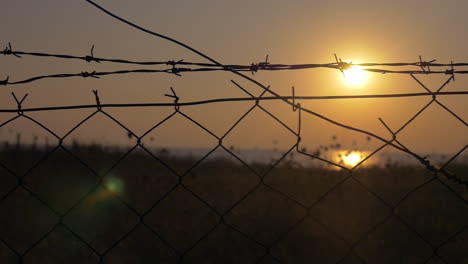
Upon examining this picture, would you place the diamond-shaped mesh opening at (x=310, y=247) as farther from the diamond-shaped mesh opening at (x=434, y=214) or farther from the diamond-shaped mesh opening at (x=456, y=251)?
the diamond-shaped mesh opening at (x=434, y=214)

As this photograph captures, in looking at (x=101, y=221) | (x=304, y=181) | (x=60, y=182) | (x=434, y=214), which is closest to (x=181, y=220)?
(x=101, y=221)

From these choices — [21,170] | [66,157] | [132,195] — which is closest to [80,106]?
[132,195]

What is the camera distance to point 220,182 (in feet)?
26.0

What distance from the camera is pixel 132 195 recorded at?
657 centimetres

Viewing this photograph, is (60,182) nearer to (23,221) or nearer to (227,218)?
(23,221)

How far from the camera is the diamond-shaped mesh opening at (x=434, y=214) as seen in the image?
17.0ft

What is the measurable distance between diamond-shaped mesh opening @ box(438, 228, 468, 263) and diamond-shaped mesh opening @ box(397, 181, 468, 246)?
5.3 inches

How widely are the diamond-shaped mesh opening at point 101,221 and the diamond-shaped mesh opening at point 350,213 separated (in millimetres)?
1661

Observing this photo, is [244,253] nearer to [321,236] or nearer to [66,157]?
[321,236]

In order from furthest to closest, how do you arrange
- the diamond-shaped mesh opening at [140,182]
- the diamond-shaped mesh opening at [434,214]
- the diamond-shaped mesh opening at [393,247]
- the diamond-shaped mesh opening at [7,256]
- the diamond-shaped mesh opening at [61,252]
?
the diamond-shaped mesh opening at [140,182]
the diamond-shaped mesh opening at [434,214]
the diamond-shaped mesh opening at [393,247]
the diamond-shaped mesh opening at [61,252]
the diamond-shaped mesh opening at [7,256]

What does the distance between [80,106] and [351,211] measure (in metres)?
4.13

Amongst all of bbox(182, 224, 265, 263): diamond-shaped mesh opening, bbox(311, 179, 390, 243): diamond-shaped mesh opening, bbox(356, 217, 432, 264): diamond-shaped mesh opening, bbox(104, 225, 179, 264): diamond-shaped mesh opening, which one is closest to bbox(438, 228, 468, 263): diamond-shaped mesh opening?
bbox(356, 217, 432, 264): diamond-shaped mesh opening

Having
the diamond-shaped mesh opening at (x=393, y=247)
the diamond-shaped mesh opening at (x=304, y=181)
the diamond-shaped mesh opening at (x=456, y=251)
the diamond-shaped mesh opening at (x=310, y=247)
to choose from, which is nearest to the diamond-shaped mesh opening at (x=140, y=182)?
the diamond-shaped mesh opening at (x=304, y=181)

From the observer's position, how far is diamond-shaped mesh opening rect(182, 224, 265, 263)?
429 centimetres
